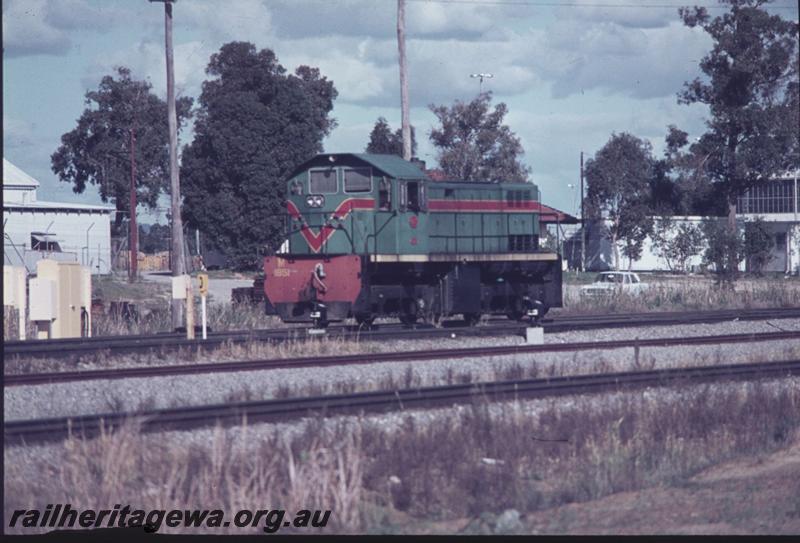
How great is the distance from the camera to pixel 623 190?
6191 centimetres

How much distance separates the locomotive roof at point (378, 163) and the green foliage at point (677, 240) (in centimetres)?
3664

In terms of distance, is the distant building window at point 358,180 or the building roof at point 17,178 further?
the building roof at point 17,178

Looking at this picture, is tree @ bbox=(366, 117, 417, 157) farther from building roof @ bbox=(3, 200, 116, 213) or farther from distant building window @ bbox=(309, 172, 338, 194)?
distant building window @ bbox=(309, 172, 338, 194)

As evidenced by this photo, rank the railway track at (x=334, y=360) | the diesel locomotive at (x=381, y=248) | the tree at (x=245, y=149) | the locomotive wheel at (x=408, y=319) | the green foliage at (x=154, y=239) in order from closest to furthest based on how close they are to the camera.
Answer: the railway track at (x=334, y=360)
the diesel locomotive at (x=381, y=248)
the locomotive wheel at (x=408, y=319)
the tree at (x=245, y=149)
the green foliage at (x=154, y=239)

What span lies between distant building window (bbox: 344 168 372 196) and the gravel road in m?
3.53

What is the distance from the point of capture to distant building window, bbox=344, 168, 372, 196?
20.1m

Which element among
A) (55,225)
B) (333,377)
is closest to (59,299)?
(333,377)

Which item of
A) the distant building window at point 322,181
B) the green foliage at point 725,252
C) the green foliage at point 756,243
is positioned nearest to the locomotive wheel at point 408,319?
the distant building window at point 322,181

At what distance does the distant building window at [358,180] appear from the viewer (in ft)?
66.1

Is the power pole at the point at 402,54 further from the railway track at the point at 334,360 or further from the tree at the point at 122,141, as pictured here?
the tree at the point at 122,141

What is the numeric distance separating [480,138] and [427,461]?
47477 millimetres

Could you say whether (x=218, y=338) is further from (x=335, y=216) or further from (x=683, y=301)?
(x=683, y=301)

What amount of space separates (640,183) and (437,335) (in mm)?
45378

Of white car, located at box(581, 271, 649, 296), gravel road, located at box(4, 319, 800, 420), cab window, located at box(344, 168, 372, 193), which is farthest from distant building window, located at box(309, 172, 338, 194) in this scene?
white car, located at box(581, 271, 649, 296)
